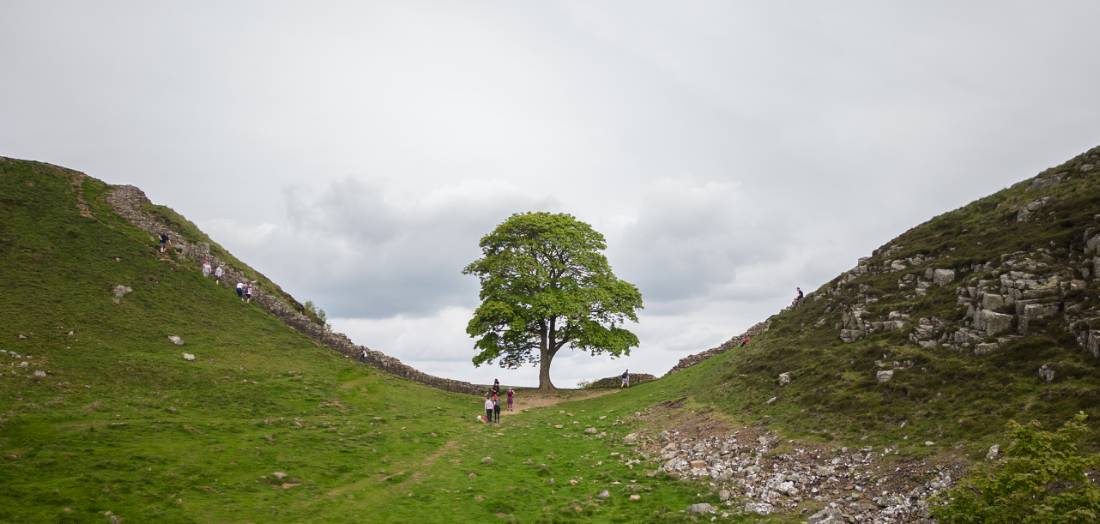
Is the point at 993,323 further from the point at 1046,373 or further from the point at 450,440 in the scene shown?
the point at 450,440

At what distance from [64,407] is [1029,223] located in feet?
167

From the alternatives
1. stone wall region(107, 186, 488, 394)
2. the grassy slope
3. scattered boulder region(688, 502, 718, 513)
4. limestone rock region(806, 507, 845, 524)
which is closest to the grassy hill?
the grassy slope

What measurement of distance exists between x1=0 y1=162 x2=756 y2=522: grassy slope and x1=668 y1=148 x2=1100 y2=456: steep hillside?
8643mm

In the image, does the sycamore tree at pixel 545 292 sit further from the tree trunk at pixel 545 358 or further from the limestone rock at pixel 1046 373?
the limestone rock at pixel 1046 373

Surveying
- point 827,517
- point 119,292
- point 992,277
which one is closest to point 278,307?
point 119,292

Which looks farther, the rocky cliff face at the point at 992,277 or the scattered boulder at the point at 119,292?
the scattered boulder at the point at 119,292

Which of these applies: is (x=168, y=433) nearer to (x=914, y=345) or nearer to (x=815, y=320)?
(x=914, y=345)

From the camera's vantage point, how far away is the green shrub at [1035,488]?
1216cm

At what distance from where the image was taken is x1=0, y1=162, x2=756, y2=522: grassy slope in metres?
20.5

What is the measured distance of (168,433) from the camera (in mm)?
25938

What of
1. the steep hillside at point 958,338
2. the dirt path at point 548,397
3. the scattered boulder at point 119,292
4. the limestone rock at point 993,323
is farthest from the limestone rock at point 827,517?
the scattered boulder at point 119,292

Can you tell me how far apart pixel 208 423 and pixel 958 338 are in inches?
1433

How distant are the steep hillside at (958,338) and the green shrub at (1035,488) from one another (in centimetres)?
415

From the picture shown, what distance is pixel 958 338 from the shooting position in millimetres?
25234
